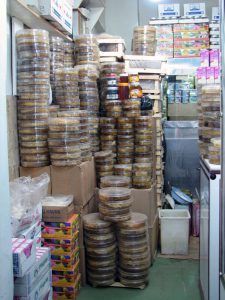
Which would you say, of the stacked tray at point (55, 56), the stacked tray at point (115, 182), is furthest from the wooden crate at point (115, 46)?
the stacked tray at point (115, 182)

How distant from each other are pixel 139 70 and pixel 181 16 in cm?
250

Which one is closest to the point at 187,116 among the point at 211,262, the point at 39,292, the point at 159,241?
the point at 159,241

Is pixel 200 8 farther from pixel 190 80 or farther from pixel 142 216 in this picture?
pixel 142 216

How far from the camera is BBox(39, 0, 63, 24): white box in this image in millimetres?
3255

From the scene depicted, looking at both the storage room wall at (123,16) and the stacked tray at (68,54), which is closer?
the stacked tray at (68,54)

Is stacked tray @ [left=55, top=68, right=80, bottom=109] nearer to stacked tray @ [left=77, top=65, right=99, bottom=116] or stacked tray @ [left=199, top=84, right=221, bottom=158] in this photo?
stacked tray @ [left=77, top=65, right=99, bottom=116]

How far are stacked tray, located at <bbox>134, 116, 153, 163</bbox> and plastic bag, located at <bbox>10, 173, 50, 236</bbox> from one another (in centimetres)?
120

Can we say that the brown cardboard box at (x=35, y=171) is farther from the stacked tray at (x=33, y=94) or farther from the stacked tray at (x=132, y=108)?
the stacked tray at (x=132, y=108)

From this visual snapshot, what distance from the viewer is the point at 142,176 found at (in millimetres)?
3947

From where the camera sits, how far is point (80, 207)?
3.47m

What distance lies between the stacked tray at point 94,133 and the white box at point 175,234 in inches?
41.8

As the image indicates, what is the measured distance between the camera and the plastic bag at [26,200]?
256 centimetres

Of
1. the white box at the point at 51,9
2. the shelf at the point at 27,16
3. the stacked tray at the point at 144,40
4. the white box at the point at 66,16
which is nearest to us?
the shelf at the point at 27,16

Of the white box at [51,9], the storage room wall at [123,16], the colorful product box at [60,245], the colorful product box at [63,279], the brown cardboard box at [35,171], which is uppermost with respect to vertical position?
the storage room wall at [123,16]
